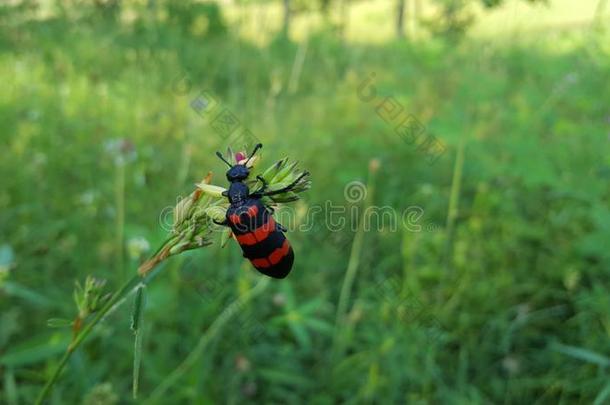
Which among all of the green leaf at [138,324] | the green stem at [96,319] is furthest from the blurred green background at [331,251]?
the green leaf at [138,324]

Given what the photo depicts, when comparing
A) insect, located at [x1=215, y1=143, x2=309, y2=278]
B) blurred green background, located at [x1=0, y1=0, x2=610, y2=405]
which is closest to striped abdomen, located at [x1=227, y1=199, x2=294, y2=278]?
insect, located at [x1=215, y1=143, x2=309, y2=278]

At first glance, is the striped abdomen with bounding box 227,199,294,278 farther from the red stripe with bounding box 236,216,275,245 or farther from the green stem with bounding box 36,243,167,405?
the green stem with bounding box 36,243,167,405

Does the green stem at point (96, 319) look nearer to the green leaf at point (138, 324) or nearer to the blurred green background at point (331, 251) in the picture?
the green leaf at point (138, 324)

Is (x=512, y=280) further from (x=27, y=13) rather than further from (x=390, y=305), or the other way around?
(x=27, y=13)

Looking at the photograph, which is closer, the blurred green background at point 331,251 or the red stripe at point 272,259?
the red stripe at point 272,259

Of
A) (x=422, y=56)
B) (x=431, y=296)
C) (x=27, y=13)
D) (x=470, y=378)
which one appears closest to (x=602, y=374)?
(x=470, y=378)
